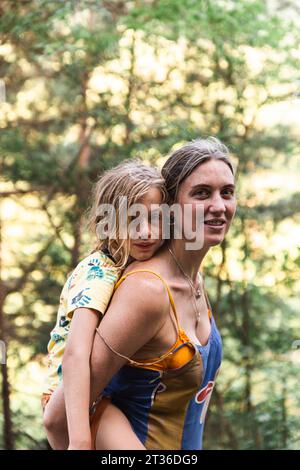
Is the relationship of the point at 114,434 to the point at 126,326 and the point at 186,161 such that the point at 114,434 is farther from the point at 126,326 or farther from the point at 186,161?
the point at 186,161

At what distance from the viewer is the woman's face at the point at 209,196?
173cm

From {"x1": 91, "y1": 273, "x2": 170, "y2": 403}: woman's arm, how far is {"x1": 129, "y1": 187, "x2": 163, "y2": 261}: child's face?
0.61ft

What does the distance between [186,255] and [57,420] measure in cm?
55

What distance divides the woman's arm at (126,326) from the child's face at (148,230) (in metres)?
0.18

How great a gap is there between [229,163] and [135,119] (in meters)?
3.71

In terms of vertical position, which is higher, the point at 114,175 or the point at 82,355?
the point at 114,175

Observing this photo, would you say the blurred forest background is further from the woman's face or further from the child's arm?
the child's arm

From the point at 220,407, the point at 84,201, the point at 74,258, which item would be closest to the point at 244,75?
the point at 84,201

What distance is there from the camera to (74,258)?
217 inches

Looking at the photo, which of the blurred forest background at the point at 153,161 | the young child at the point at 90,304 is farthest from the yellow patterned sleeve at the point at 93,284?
the blurred forest background at the point at 153,161

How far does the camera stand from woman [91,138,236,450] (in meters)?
1.58

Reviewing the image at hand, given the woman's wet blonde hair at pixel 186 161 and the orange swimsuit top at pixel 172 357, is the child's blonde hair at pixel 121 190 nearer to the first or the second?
the woman's wet blonde hair at pixel 186 161

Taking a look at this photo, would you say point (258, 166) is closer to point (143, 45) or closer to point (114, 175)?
point (143, 45)

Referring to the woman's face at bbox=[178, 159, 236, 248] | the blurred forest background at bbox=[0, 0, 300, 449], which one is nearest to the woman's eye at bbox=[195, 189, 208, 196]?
the woman's face at bbox=[178, 159, 236, 248]
